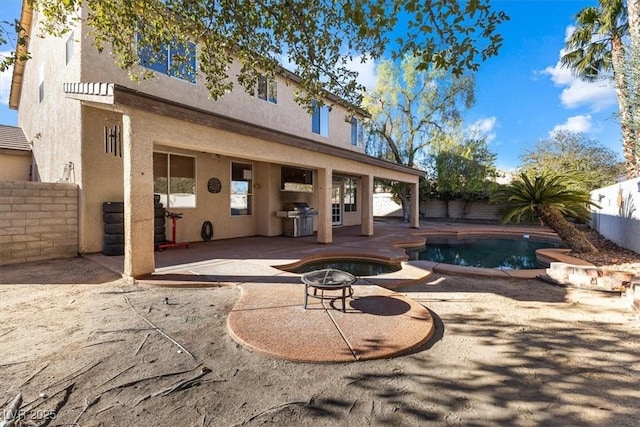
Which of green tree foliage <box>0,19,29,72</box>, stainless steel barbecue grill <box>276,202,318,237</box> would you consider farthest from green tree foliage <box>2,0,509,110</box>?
stainless steel barbecue grill <box>276,202,318,237</box>

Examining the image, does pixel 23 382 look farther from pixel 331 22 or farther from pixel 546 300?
pixel 546 300

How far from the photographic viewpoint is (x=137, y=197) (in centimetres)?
521

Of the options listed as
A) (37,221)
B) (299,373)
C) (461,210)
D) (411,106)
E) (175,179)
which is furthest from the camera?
(461,210)

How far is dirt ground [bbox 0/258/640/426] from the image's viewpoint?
2.18 m

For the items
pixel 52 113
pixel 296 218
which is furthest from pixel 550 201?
pixel 52 113

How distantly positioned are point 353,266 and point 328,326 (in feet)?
15.0

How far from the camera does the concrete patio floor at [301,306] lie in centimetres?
313

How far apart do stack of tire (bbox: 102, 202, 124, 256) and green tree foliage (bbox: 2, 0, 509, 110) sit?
11.5 ft

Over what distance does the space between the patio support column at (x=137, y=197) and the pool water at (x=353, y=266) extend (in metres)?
3.11

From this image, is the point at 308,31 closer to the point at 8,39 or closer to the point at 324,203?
the point at 8,39

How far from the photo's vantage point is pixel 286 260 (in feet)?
24.1

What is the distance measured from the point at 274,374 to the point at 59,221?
7.67 metres

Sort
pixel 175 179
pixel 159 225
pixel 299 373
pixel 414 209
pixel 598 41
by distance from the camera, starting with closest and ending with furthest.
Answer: pixel 299 373 → pixel 159 225 → pixel 175 179 → pixel 598 41 → pixel 414 209

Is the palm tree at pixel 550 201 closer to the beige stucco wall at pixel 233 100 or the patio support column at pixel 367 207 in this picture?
the patio support column at pixel 367 207
